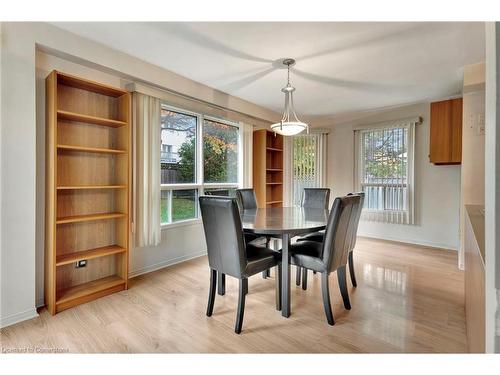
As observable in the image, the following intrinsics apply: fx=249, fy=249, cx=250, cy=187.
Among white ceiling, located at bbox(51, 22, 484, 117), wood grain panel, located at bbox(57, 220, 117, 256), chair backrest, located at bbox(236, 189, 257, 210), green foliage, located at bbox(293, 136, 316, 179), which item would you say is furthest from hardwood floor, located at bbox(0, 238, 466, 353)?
green foliage, located at bbox(293, 136, 316, 179)

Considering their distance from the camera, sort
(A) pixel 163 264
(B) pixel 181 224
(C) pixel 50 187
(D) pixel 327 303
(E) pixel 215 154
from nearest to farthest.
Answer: (D) pixel 327 303 < (C) pixel 50 187 < (A) pixel 163 264 < (B) pixel 181 224 < (E) pixel 215 154

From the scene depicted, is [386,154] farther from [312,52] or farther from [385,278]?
[312,52]

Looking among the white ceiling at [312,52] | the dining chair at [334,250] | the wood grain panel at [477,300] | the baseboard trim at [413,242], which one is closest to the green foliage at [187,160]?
the white ceiling at [312,52]

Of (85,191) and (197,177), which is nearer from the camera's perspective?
(85,191)

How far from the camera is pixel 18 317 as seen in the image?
1.93m

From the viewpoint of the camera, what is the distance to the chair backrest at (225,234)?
1811mm

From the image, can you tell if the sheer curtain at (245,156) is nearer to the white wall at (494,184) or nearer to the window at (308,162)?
the window at (308,162)

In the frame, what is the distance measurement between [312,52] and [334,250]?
1.90 meters

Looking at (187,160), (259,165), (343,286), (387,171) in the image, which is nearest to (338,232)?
(343,286)

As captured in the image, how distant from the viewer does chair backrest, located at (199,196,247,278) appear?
1.81m

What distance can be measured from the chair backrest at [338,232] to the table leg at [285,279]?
295mm
